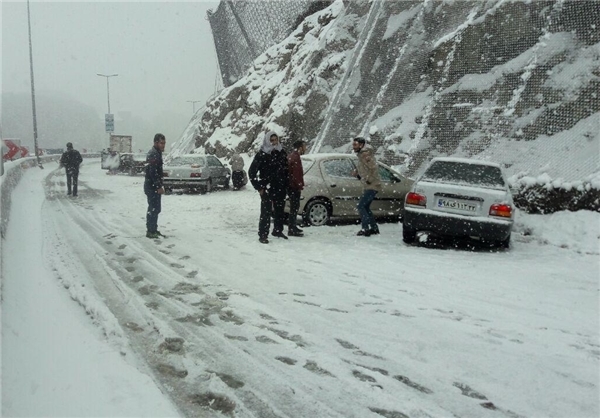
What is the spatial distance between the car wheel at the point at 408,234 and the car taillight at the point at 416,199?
44 centimetres

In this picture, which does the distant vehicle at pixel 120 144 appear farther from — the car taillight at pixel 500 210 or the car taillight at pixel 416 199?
the car taillight at pixel 500 210

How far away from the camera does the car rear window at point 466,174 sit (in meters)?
8.05

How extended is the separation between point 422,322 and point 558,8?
12.0 metres

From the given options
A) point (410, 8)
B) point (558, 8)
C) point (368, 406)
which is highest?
point (410, 8)

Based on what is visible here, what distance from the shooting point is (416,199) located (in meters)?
7.98

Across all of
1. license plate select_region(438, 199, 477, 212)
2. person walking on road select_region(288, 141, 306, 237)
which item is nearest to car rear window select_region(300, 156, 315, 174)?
person walking on road select_region(288, 141, 306, 237)

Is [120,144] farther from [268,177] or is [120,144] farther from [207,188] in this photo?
[268,177]

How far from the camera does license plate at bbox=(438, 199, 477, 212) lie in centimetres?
765

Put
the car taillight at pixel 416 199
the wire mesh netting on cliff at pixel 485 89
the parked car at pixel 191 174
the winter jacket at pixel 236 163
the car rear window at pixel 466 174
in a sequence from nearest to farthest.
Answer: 1. the car taillight at pixel 416 199
2. the car rear window at pixel 466 174
3. the wire mesh netting on cliff at pixel 485 89
4. the parked car at pixel 191 174
5. the winter jacket at pixel 236 163

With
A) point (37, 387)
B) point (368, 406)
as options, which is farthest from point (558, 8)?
point (37, 387)

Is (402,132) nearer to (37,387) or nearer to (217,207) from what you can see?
(217,207)

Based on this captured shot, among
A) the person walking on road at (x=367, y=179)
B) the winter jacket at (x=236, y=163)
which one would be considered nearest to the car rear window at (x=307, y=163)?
the person walking on road at (x=367, y=179)

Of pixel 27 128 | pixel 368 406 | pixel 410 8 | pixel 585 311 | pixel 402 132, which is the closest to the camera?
pixel 368 406

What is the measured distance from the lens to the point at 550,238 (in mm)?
8828
